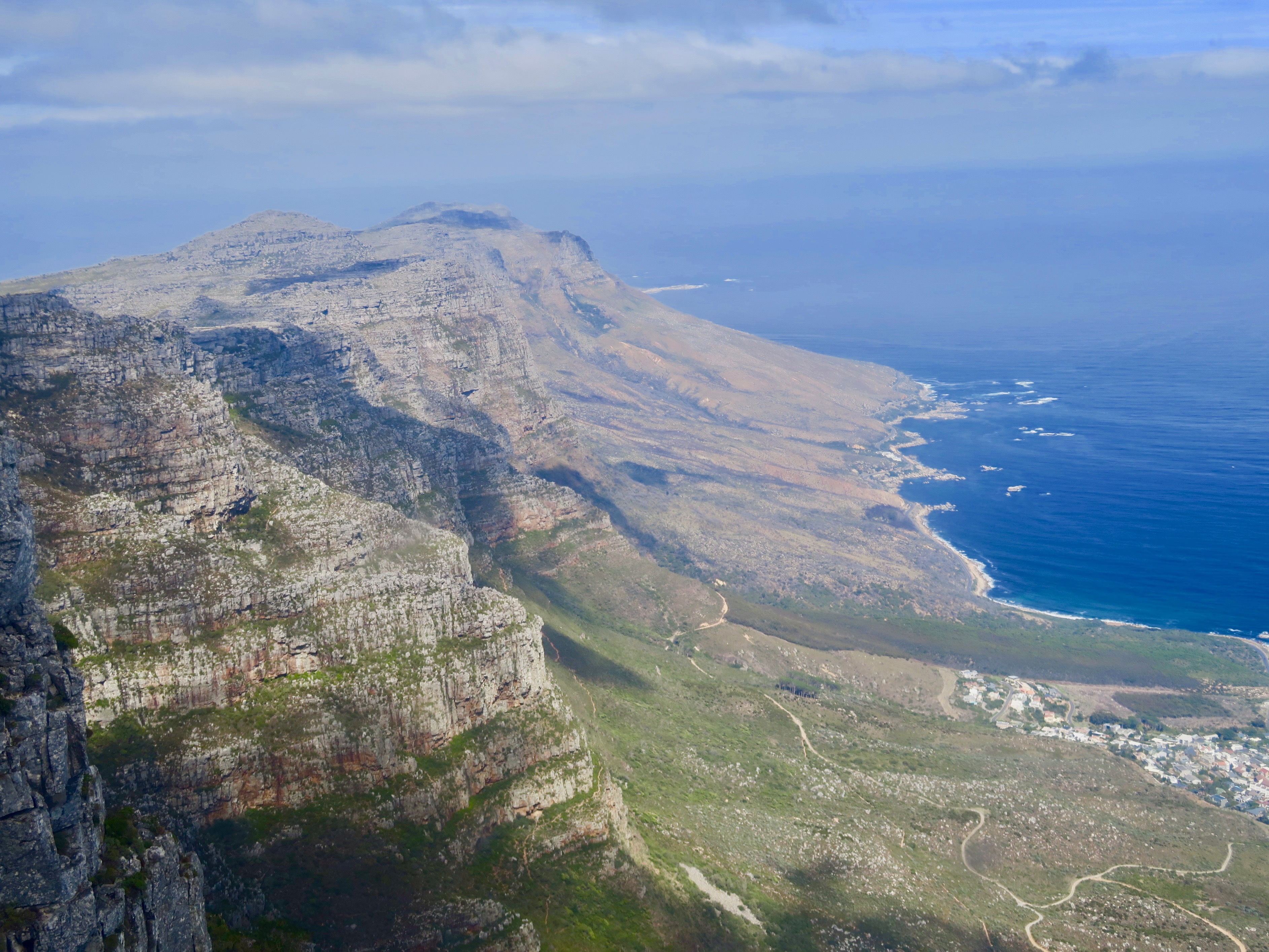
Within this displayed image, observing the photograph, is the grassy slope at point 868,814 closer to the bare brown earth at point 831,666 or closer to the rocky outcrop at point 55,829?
the bare brown earth at point 831,666

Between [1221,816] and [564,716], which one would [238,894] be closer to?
[564,716]

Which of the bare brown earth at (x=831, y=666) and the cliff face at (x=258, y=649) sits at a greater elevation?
the cliff face at (x=258, y=649)

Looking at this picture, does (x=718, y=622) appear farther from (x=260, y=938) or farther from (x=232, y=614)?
(x=260, y=938)

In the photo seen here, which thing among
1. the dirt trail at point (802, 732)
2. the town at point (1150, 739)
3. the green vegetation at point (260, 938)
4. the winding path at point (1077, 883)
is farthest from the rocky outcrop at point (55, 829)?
the town at point (1150, 739)

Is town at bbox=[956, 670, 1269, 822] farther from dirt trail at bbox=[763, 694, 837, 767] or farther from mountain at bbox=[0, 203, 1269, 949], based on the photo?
dirt trail at bbox=[763, 694, 837, 767]

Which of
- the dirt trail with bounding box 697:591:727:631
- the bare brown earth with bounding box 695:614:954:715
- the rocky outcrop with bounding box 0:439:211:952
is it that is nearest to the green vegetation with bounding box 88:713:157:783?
the rocky outcrop with bounding box 0:439:211:952
